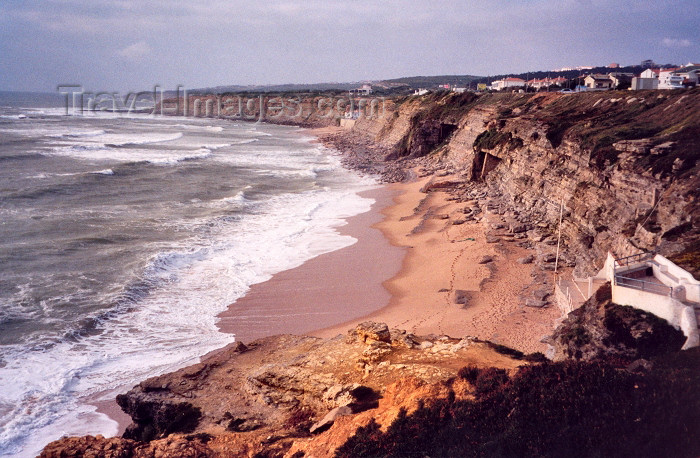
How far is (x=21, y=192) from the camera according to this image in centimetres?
3028

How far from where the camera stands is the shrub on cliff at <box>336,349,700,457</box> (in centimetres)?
654

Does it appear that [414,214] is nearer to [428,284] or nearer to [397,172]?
[428,284]

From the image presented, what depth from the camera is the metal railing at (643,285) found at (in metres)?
10.1

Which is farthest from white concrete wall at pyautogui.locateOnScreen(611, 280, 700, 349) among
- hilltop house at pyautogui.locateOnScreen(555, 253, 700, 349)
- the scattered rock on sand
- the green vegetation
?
the green vegetation

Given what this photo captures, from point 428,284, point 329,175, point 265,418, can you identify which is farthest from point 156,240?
point 329,175

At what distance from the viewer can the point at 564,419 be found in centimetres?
712

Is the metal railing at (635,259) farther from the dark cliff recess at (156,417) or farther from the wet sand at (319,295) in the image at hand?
the dark cliff recess at (156,417)

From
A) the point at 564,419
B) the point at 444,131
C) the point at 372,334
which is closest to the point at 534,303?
the point at 372,334

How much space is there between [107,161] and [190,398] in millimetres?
40038

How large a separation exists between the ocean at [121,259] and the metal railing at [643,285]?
9.97 meters

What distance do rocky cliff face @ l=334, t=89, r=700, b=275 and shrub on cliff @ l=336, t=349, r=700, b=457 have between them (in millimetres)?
4746

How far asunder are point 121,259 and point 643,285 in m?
17.9

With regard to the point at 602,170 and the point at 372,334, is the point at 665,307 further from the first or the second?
the point at 602,170

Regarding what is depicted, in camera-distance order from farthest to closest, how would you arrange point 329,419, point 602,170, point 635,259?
point 602,170, point 635,259, point 329,419
